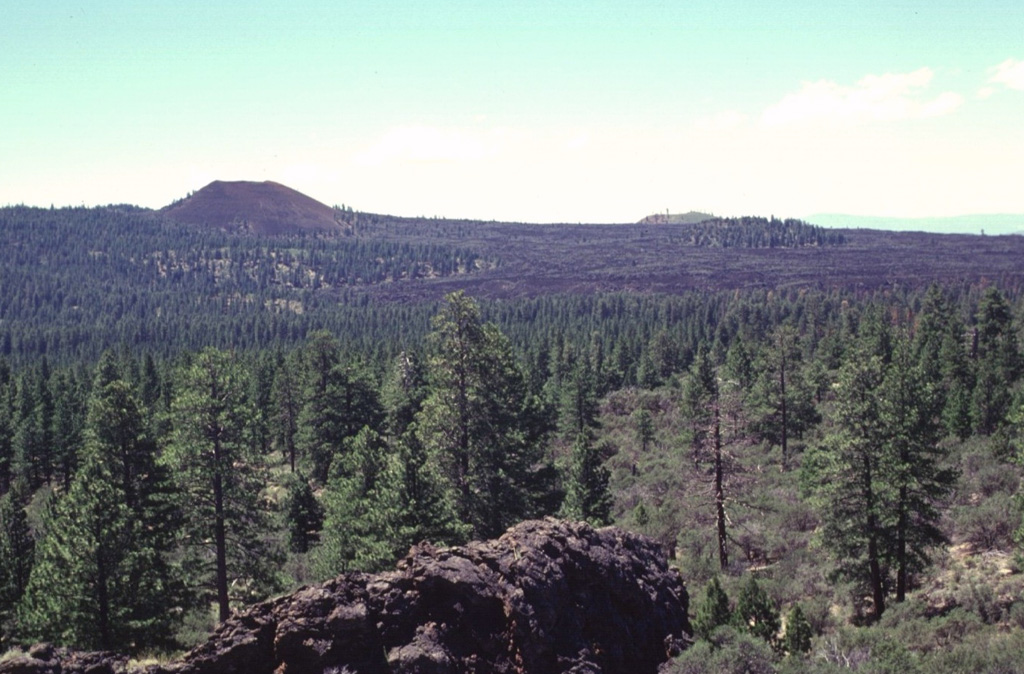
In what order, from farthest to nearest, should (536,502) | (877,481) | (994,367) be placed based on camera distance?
(994,367) → (536,502) → (877,481)

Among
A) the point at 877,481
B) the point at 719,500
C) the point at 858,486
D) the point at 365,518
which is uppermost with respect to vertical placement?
the point at 877,481

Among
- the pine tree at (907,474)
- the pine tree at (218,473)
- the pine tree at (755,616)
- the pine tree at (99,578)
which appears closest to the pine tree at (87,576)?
the pine tree at (99,578)

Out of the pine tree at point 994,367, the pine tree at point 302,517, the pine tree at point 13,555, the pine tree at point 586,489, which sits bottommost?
the pine tree at point 302,517

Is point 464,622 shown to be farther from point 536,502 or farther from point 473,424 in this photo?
point 536,502

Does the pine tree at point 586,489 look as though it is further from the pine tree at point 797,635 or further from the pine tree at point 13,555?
the pine tree at point 13,555

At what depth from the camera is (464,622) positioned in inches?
476

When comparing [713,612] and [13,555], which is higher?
[713,612]

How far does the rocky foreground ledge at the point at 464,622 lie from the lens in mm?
11227

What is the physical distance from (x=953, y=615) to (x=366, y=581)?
Result: 42.7 ft

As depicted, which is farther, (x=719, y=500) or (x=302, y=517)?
(x=302, y=517)

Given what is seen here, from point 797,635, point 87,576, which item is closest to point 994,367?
point 797,635

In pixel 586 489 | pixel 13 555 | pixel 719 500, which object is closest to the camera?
pixel 13 555

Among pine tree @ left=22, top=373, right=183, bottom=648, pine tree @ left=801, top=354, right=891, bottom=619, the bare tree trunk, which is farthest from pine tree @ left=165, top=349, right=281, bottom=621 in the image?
pine tree @ left=801, top=354, right=891, bottom=619

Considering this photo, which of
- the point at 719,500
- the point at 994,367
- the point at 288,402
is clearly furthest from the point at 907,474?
the point at 288,402
